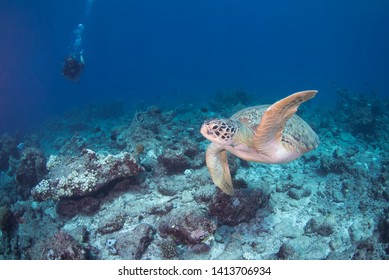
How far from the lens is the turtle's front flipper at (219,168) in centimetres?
351

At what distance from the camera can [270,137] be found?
282 centimetres

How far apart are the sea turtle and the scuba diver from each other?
23.1 ft

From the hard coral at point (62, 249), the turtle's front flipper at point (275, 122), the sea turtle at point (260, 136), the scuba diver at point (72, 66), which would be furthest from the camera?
the scuba diver at point (72, 66)

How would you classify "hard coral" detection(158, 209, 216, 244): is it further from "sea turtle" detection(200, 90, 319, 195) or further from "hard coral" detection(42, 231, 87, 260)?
"hard coral" detection(42, 231, 87, 260)

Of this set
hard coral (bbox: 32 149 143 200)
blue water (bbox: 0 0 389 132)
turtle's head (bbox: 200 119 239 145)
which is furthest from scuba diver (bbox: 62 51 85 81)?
blue water (bbox: 0 0 389 132)

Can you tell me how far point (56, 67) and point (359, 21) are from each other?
3546 inches

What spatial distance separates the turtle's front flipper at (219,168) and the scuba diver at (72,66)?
7.13m

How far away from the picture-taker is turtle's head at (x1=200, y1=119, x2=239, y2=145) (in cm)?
266

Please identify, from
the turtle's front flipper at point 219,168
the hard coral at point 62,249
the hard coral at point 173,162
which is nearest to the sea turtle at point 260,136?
the turtle's front flipper at point 219,168

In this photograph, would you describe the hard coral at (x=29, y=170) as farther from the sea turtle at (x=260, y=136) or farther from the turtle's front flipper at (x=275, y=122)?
the turtle's front flipper at (x=275, y=122)

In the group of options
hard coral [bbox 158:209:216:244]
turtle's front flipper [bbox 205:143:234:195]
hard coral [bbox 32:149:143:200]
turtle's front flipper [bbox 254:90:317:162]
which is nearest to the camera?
turtle's front flipper [bbox 254:90:317:162]

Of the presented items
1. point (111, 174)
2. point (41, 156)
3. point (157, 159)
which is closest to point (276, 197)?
point (157, 159)

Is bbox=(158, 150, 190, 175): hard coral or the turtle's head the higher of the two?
the turtle's head

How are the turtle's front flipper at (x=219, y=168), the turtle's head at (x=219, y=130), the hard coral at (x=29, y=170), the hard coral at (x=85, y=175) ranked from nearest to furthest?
the turtle's head at (x=219, y=130) → the turtle's front flipper at (x=219, y=168) → the hard coral at (x=85, y=175) → the hard coral at (x=29, y=170)
